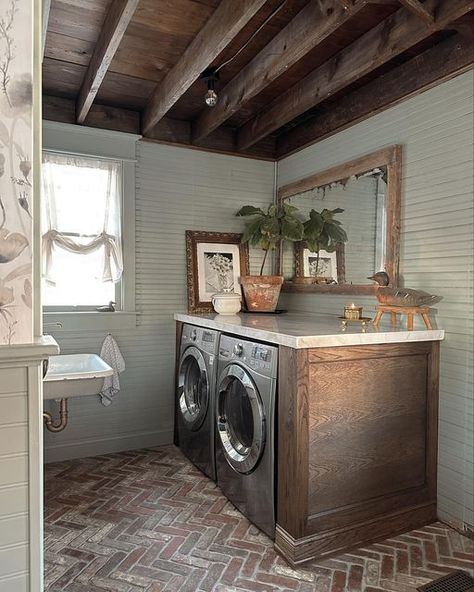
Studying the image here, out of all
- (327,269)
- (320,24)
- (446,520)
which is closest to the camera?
(320,24)

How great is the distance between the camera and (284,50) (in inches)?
90.2

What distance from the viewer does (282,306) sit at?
3836mm

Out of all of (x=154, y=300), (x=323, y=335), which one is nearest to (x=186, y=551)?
(x=323, y=335)

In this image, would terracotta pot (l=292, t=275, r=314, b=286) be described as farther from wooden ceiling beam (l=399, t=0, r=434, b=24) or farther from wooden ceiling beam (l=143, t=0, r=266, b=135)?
wooden ceiling beam (l=399, t=0, r=434, b=24)

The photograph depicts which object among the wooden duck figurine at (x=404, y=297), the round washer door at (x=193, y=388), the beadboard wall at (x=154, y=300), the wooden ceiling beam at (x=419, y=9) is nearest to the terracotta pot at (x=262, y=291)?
the beadboard wall at (x=154, y=300)

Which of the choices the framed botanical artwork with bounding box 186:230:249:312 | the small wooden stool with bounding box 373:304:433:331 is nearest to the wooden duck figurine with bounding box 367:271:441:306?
the small wooden stool with bounding box 373:304:433:331

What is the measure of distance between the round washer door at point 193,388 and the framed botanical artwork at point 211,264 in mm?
529

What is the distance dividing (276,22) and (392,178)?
1.14 meters

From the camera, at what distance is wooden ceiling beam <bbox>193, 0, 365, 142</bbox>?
1.94 m

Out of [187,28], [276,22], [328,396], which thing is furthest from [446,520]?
[187,28]

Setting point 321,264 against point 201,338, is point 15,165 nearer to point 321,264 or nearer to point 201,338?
point 201,338

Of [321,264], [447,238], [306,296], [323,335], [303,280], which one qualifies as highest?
[447,238]

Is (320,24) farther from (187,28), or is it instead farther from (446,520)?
(446,520)

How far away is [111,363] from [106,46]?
2106mm
